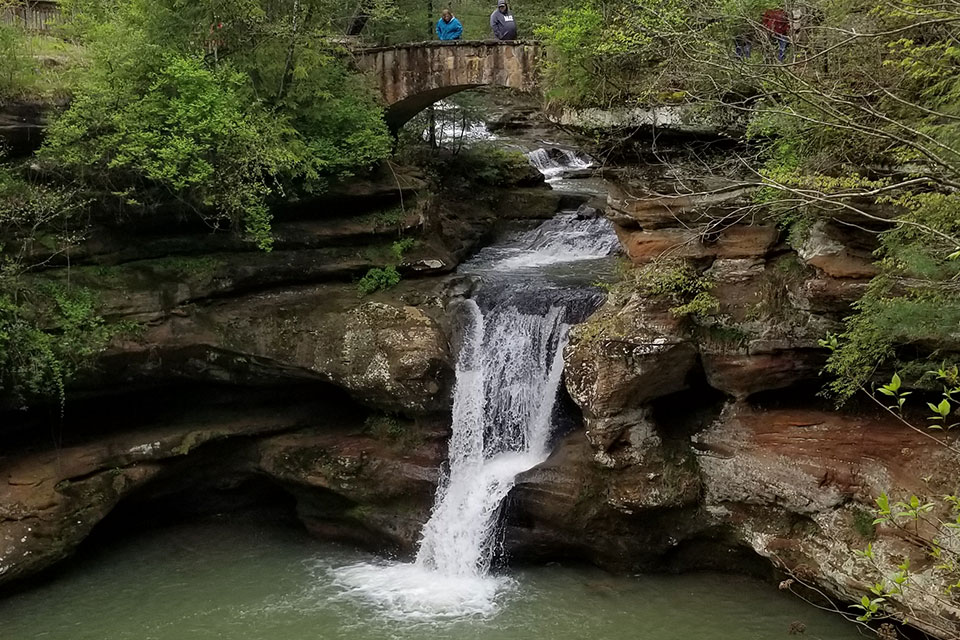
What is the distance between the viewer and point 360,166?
16656 mm

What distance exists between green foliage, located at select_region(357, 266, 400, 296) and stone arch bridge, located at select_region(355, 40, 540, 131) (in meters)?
3.71

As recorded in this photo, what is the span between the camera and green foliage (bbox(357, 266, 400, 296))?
15.9 meters

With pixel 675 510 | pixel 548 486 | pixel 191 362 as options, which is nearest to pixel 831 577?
pixel 675 510

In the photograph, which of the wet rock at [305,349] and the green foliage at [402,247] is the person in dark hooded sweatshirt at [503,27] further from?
the wet rock at [305,349]

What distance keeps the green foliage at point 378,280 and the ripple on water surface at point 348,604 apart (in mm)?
4658

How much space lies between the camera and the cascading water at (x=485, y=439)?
526 inches

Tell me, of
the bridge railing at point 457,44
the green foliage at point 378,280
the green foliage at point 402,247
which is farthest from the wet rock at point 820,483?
the bridge railing at point 457,44

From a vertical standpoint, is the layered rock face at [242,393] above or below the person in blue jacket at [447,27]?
below

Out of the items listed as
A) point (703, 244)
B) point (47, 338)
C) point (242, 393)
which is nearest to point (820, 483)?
point (703, 244)

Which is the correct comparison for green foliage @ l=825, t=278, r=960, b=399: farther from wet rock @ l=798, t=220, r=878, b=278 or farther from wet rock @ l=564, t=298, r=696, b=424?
wet rock @ l=564, t=298, r=696, b=424

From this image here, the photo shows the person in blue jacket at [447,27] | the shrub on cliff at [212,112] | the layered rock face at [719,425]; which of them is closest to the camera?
the layered rock face at [719,425]

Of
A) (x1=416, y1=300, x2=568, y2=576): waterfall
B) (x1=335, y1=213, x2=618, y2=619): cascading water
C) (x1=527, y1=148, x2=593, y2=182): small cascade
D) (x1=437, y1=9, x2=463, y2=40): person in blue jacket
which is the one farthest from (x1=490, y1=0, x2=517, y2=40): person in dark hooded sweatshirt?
(x1=527, y1=148, x2=593, y2=182): small cascade

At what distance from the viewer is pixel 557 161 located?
25953 millimetres

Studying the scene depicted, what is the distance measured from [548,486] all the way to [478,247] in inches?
306
